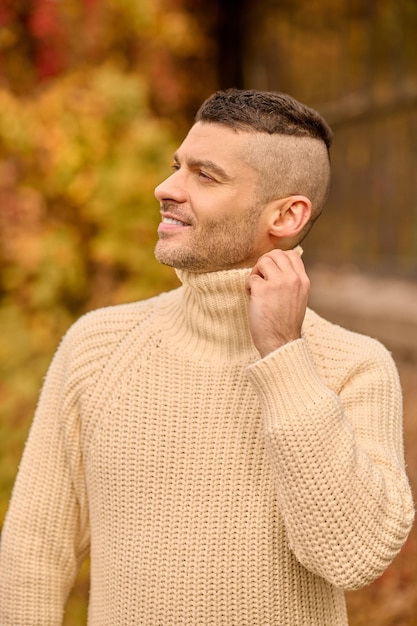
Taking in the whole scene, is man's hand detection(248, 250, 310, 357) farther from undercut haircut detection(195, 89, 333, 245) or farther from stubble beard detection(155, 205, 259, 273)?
undercut haircut detection(195, 89, 333, 245)

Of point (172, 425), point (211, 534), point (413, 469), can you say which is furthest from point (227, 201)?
point (413, 469)

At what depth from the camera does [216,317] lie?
196 centimetres

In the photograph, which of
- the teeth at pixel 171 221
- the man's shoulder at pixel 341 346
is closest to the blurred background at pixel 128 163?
the man's shoulder at pixel 341 346

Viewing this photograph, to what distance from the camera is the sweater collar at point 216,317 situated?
1911mm

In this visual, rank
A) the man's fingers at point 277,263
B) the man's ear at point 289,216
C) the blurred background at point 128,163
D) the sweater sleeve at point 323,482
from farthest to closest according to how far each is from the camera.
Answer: the blurred background at point 128,163
the man's ear at point 289,216
the man's fingers at point 277,263
the sweater sleeve at point 323,482

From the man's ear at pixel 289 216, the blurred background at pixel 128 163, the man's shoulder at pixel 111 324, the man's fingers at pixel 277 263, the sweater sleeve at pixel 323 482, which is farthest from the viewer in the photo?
the blurred background at pixel 128 163

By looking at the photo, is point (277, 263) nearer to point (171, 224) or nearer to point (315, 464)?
point (171, 224)

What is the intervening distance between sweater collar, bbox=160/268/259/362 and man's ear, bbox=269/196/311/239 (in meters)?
0.13

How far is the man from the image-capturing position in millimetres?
1737

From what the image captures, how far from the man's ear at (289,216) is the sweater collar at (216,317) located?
125 millimetres

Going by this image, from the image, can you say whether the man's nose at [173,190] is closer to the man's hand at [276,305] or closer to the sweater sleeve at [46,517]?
the man's hand at [276,305]

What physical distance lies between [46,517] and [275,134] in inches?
41.2

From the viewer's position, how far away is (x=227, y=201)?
6.17 ft

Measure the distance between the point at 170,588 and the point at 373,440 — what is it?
55 centimetres
